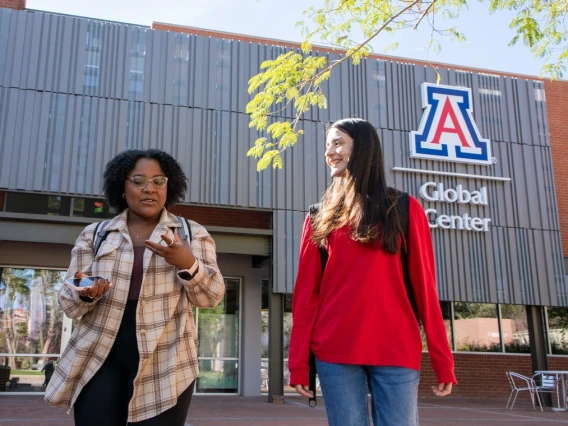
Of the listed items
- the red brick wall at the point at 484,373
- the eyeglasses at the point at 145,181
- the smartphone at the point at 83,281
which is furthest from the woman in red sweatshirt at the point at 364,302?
the red brick wall at the point at 484,373

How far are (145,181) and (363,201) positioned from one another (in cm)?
101

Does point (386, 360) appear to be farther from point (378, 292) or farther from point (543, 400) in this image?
point (543, 400)

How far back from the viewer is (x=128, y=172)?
2916mm

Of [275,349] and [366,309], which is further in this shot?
[275,349]

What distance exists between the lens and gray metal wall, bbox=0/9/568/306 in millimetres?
12242

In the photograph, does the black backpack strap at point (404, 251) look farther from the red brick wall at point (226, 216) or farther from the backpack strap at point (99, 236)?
the red brick wall at point (226, 216)

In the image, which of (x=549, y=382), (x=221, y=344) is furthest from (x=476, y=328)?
(x=221, y=344)

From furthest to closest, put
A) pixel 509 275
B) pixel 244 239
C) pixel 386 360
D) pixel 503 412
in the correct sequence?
pixel 509 275
pixel 244 239
pixel 503 412
pixel 386 360

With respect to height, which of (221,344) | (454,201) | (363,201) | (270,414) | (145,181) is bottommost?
(270,414)

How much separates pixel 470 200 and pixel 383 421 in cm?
1270

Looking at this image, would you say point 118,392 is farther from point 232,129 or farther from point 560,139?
point 560,139

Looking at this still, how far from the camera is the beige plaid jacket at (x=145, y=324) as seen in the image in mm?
2482

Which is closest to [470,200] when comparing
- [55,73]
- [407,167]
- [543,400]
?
[407,167]

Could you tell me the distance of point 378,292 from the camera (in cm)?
241
